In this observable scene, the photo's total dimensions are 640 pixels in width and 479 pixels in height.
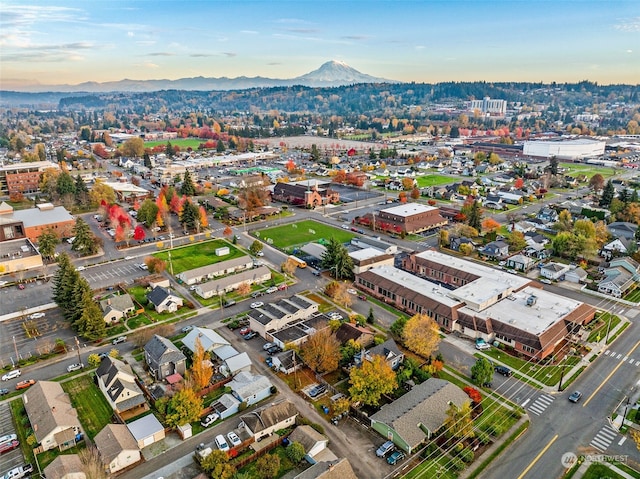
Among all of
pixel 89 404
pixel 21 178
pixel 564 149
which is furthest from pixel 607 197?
pixel 21 178

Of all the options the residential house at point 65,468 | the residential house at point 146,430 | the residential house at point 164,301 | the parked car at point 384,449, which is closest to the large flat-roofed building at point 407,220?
the residential house at point 164,301

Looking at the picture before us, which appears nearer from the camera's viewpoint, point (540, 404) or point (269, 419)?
point (269, 419)

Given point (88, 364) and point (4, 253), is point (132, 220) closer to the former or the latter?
point (4, 253)

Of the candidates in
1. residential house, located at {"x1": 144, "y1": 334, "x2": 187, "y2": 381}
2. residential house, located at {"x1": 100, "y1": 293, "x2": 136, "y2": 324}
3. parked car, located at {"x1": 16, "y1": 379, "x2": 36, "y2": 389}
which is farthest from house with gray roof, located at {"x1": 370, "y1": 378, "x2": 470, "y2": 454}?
residential house, located at {"x1": 100, "y1": 293, "x2": 136, "y2": 324}

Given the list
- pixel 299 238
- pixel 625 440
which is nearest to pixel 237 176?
pixel 299 238

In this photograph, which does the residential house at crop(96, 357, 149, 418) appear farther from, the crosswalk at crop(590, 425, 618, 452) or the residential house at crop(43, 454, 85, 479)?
the crosswalk at crop(590, 425, 618, 452)

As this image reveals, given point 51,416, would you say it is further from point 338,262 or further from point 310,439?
point 338,262
